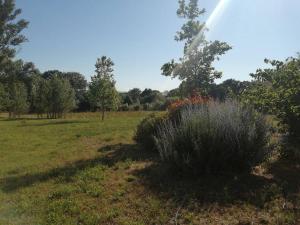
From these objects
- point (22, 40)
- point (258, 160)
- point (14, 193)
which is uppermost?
point (22, 40)

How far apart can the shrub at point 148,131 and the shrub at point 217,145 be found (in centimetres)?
414

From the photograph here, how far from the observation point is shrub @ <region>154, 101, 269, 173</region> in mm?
6938

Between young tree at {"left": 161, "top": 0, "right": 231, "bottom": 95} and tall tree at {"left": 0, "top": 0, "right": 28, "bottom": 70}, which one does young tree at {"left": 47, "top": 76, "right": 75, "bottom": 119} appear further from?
young tree at {"left": 161, "top": 0, "right": 231, "bottom": 95}

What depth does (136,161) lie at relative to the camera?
31.5ft

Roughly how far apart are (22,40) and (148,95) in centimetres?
5226

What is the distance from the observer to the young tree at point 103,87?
36.7 m

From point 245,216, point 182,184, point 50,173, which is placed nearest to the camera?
point 245,216

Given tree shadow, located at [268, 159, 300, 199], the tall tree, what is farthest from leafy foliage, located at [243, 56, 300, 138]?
the tall tree

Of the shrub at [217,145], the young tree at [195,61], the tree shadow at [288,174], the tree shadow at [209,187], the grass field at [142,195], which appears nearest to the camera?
the grass field at [142,195]

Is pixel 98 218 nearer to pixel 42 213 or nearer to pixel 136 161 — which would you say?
pixel 42 213

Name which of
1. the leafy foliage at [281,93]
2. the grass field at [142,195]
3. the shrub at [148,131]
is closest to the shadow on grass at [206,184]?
the grass field at [142,195]

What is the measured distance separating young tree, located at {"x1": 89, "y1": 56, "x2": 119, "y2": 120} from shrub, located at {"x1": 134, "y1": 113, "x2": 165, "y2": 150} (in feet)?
79.9

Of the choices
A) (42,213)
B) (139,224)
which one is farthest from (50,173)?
(139,224)

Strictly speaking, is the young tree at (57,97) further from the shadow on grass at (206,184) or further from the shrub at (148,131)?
the shadow on grass at (206,184)
